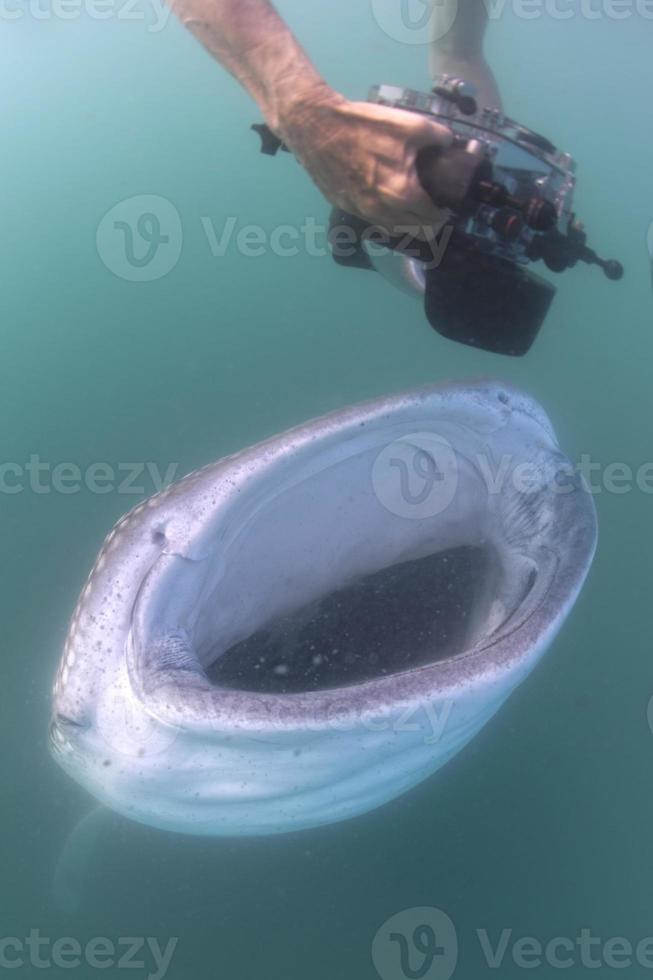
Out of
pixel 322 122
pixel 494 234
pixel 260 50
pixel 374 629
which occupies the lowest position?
pixel 374 629

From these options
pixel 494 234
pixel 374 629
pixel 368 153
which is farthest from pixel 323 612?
pixel 368 153

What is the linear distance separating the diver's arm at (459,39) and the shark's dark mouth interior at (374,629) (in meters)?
3.24

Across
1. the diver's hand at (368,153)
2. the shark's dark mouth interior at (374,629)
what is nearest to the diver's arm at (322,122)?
the diver's hand at (368,153)

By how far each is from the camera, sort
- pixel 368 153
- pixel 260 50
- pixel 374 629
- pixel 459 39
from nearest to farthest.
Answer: pixel 368 153 < pixel 260 50 < pixel 374 629 < pixel 459 39

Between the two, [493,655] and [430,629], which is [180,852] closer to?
[430,629]

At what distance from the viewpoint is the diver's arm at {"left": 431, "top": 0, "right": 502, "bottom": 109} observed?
4.19m

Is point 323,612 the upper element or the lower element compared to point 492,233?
lower

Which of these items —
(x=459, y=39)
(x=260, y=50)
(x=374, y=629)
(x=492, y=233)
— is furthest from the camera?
(x=459, y=39)

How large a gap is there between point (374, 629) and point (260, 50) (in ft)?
4.51

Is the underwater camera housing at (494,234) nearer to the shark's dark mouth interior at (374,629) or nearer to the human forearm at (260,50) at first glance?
the human forearm at (260,50)

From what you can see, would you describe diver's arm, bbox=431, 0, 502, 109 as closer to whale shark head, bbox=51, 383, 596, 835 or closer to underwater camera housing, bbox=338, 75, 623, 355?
underwater camera housing, bbox=338, 75, 623, 355

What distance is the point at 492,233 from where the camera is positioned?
1.53 meters

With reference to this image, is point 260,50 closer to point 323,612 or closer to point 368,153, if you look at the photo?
point 368,153

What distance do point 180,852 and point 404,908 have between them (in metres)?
0.86
